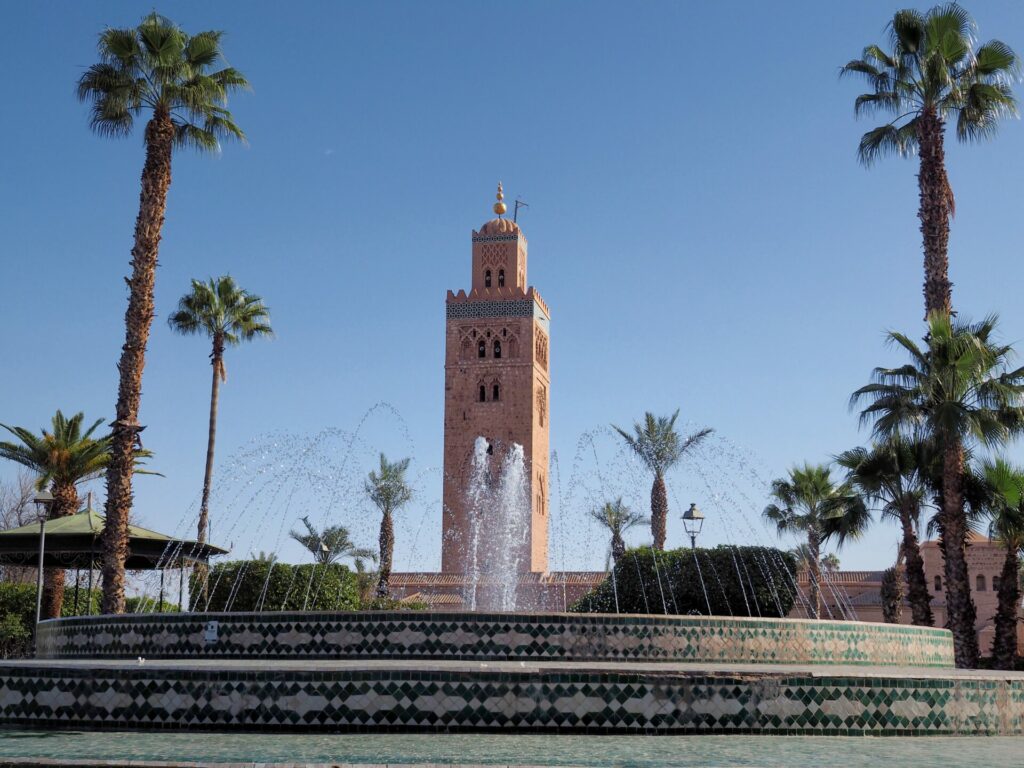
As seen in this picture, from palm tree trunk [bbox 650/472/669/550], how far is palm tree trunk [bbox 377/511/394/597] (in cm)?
967

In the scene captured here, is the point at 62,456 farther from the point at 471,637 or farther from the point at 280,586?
the point at 471,637

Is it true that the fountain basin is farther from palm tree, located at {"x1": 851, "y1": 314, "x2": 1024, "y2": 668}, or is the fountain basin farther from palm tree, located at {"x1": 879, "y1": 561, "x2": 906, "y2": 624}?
palm tree, located at {"x1": 879, "y1": 561, "x2": 906, "y2": 624}

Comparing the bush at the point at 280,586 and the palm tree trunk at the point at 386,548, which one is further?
the palm tree trunk at the point at 386,548

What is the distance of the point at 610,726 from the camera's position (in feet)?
22.9

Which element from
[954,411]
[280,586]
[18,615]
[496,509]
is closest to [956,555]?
[954,411]

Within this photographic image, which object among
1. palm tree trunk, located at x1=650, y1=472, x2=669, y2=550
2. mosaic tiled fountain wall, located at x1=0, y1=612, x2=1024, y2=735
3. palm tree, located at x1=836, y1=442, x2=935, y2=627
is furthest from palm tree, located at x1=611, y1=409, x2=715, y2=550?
mosaic tiled fountain wall, located at x1=0, y1=612, x2=1024, y2=735

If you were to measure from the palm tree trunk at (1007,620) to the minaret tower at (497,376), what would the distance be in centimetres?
2879

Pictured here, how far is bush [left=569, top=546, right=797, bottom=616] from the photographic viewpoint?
31422mm

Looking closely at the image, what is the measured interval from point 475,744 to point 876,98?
18286 millimetres

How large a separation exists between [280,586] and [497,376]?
24379mm

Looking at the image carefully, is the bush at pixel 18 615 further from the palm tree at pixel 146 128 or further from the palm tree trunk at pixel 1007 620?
the palm tree trunk at pixel 1007 620

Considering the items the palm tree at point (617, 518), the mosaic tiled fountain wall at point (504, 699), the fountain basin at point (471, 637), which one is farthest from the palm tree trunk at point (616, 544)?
the mosaic tiled fountain wall at point (504, 699)

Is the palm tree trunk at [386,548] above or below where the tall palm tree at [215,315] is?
below

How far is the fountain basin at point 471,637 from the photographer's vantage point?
9297 millimetres
